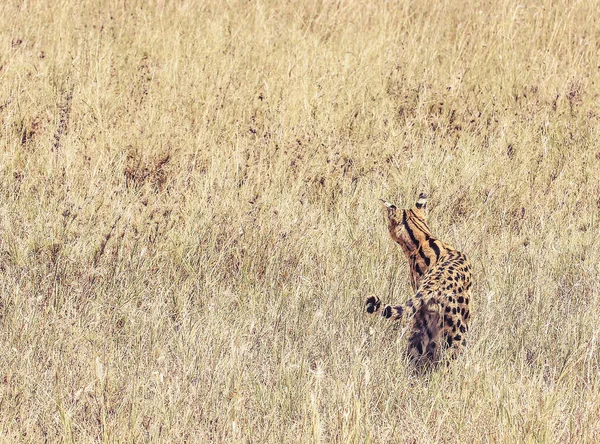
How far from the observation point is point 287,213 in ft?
15.3

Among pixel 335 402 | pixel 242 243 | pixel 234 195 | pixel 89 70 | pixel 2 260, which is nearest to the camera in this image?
pixel 335 402

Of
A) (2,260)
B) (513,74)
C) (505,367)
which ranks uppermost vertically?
(513,74)

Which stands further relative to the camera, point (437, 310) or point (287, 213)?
point (287, 213)

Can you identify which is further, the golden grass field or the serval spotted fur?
the serval spotted fur

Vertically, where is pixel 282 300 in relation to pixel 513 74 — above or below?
below

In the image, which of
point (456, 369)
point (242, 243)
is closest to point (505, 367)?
point (456, 369)

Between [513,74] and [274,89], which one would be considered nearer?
[274,89]

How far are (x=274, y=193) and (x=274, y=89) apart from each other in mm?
1415

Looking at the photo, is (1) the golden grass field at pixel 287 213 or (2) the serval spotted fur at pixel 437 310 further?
(2) the serval spotted fur at pixel 437 310

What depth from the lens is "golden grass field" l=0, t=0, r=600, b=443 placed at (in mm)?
2922

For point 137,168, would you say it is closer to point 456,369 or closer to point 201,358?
point 201,358

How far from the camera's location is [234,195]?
15.6 feet

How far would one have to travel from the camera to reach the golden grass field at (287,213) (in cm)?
292

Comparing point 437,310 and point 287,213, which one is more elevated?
point 437,310
